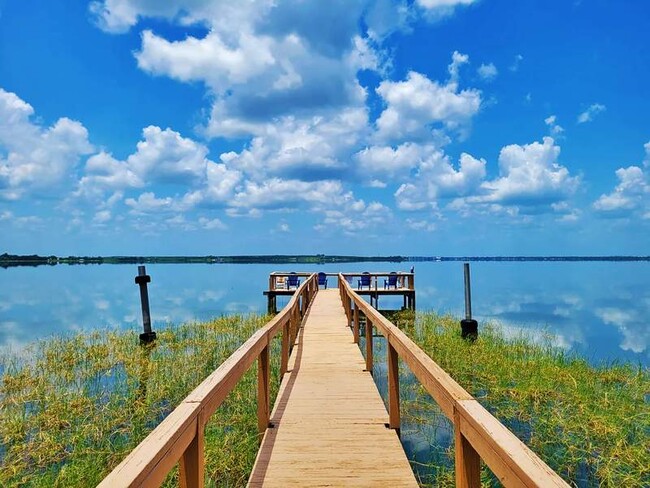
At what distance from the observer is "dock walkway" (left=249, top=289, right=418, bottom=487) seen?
3523 mm

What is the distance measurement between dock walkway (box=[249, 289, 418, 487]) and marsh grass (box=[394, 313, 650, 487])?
94cm

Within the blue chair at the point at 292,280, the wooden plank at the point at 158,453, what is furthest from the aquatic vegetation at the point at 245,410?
the blue chair at the point at 292,280

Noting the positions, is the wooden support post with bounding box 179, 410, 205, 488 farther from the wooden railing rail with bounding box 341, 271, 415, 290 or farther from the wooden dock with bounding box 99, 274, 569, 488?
the wooden railing rail with bounding box 341, 271, 415, 290

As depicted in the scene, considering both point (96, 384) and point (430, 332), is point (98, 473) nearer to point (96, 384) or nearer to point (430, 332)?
point (96, 384)

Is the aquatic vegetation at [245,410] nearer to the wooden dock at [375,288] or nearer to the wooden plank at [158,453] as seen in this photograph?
the wooden plank at [158,453]

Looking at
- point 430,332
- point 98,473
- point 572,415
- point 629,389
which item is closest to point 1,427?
point 98,473

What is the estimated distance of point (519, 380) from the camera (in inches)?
319

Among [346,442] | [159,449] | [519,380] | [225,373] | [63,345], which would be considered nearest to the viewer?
[159,449]

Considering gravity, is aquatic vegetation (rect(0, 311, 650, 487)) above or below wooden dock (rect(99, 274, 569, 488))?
→ below

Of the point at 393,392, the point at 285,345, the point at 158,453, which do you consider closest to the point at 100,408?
the point at 285,345

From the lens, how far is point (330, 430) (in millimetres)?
4523

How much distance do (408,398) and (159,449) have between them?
249 inches

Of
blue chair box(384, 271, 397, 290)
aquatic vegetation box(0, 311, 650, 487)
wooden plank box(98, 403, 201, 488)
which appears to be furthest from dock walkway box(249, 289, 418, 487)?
blue chair box(384, 271, 397, 290)

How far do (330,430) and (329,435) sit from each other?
14 cm
